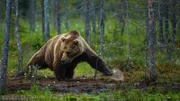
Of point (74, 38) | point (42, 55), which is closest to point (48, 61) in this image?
point (42, 55)

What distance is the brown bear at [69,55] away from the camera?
14.2m

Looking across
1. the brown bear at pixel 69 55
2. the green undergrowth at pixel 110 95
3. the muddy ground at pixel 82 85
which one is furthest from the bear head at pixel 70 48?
the green undergrowth at pixel 110 95

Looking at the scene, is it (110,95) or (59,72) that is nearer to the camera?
(110,95)

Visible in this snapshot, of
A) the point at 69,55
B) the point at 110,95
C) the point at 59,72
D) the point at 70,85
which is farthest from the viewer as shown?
the point at 59,72

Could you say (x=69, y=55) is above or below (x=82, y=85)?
above

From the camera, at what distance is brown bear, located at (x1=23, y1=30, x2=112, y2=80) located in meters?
14.2

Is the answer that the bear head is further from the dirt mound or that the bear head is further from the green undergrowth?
the green undergrowth

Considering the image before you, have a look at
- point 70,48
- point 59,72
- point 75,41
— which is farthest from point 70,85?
point 75,41

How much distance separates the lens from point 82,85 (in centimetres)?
1330

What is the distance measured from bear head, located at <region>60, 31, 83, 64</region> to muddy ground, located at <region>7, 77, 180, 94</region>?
2.59 feet

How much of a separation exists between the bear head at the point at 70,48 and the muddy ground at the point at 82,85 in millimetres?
789

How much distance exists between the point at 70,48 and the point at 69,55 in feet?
0.75

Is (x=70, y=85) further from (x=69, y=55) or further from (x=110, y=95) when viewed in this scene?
(x=110, y=95)

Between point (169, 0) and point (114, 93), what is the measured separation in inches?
199
